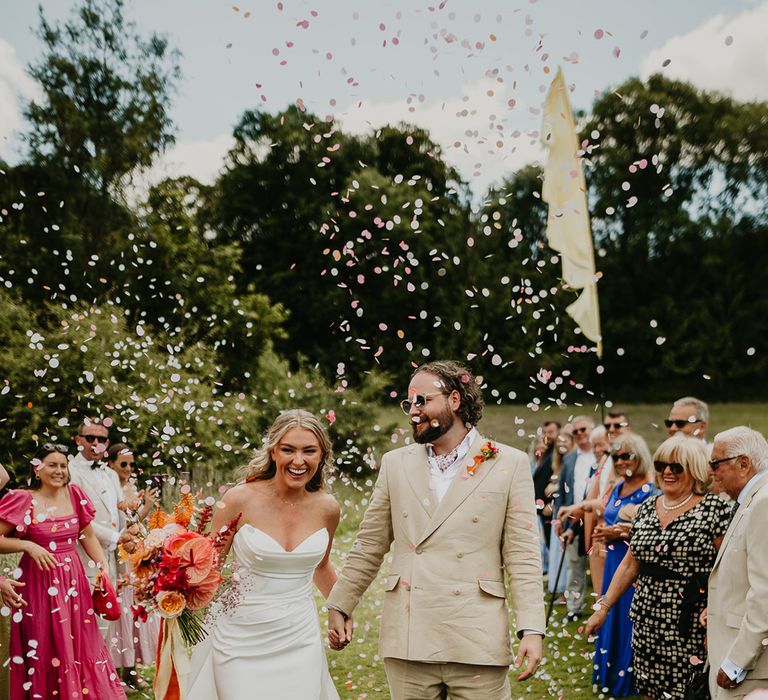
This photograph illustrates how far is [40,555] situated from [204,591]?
2185 mm

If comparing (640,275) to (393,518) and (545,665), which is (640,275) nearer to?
(545,665)

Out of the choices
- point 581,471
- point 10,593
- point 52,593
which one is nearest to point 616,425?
point 581,471

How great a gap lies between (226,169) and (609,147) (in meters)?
13.1

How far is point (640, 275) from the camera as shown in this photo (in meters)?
30.2

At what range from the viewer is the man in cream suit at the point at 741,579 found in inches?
152

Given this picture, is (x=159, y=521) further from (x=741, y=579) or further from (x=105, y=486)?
(x=105, y=486)

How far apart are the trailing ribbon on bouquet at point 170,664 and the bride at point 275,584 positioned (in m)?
0.09

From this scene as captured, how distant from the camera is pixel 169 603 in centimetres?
410

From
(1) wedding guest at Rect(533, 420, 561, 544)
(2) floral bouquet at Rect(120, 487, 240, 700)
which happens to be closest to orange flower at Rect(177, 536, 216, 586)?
(2) floral bouquet at Rect(120, 487, 240, 700)

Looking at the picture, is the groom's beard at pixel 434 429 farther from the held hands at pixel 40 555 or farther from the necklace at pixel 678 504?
the held hands at pixel 40 555

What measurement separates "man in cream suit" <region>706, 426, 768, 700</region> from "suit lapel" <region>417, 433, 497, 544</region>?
120 centimetres

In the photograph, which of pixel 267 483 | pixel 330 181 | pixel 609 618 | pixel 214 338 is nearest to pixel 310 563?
pixel 267 483

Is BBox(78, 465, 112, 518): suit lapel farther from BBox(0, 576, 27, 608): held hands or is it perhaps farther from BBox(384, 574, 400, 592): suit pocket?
BBox(384, 574, 400, 592): suit pocket

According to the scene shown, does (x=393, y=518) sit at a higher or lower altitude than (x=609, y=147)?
lower
